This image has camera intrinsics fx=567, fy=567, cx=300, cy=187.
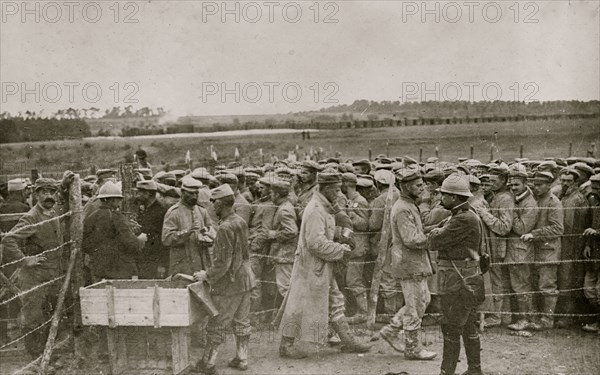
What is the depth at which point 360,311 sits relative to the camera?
942 centimetres

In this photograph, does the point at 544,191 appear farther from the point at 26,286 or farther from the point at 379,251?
the point at 26,286

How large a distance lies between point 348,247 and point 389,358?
173 centimetres

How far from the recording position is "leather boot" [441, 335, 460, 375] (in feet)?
22.3

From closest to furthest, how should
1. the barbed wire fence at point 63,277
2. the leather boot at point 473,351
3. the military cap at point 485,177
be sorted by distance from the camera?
the leather boot at point 473,351 → the barbed wire fence at point 63,277 → the military cap at point 485,177

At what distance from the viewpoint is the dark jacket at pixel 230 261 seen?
23.8ft

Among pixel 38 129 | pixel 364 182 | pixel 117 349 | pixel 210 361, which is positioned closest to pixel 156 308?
pixel 117 349

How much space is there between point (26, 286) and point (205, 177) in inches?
159

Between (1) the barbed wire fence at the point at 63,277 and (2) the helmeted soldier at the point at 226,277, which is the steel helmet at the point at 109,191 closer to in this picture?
(1) the barbed wire fence at the point at 63,277

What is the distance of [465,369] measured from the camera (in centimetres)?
754

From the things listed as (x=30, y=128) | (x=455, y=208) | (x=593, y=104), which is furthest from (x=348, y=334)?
(x=593, y=104)

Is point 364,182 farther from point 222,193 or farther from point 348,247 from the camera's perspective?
point 222,193

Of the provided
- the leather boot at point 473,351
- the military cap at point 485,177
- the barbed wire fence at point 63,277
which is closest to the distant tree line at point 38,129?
the barbed wire fence at point 63,277

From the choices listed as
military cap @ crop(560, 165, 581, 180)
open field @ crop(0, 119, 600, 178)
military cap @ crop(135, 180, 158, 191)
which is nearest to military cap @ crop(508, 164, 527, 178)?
military cap @ crop(560, 165, 581, 180)

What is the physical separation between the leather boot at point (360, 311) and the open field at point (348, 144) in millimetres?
17904
